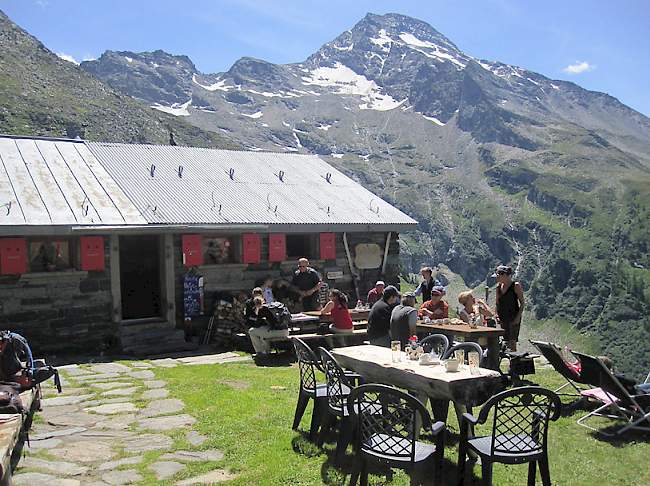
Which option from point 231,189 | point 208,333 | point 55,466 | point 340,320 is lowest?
point 208,333

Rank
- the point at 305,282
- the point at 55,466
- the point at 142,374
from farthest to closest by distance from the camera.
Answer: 1. the point at 305,282
2. the point at 142,374
3. the point at 55,466

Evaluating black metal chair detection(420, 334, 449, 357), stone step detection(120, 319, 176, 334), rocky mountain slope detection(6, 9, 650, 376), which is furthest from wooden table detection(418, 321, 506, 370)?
rocky mountain slope detection(6, 9, 650, 376)

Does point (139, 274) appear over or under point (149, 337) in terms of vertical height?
over

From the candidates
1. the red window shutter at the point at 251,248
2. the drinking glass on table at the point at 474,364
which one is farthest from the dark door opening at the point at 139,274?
the drinking glass on table at the point at 474,364

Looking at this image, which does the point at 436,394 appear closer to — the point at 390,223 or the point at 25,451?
the point at 25,451

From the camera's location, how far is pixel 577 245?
4744 inches

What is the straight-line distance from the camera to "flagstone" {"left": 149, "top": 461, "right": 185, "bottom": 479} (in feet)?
13.1

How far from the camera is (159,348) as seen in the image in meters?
9.92

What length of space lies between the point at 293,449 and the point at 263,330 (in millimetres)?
4342

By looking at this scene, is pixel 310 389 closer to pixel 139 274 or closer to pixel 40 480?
pixel 40 480

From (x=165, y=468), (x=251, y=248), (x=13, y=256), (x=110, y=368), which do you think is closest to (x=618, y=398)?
(x=165, y=468)

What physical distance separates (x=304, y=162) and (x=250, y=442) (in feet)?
41.0

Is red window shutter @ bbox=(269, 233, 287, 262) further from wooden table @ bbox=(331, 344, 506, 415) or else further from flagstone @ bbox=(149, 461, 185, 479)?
flagstone @ bbox=(149, 461, 185, 479)

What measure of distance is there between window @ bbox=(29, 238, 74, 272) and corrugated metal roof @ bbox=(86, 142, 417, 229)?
5.04ft
